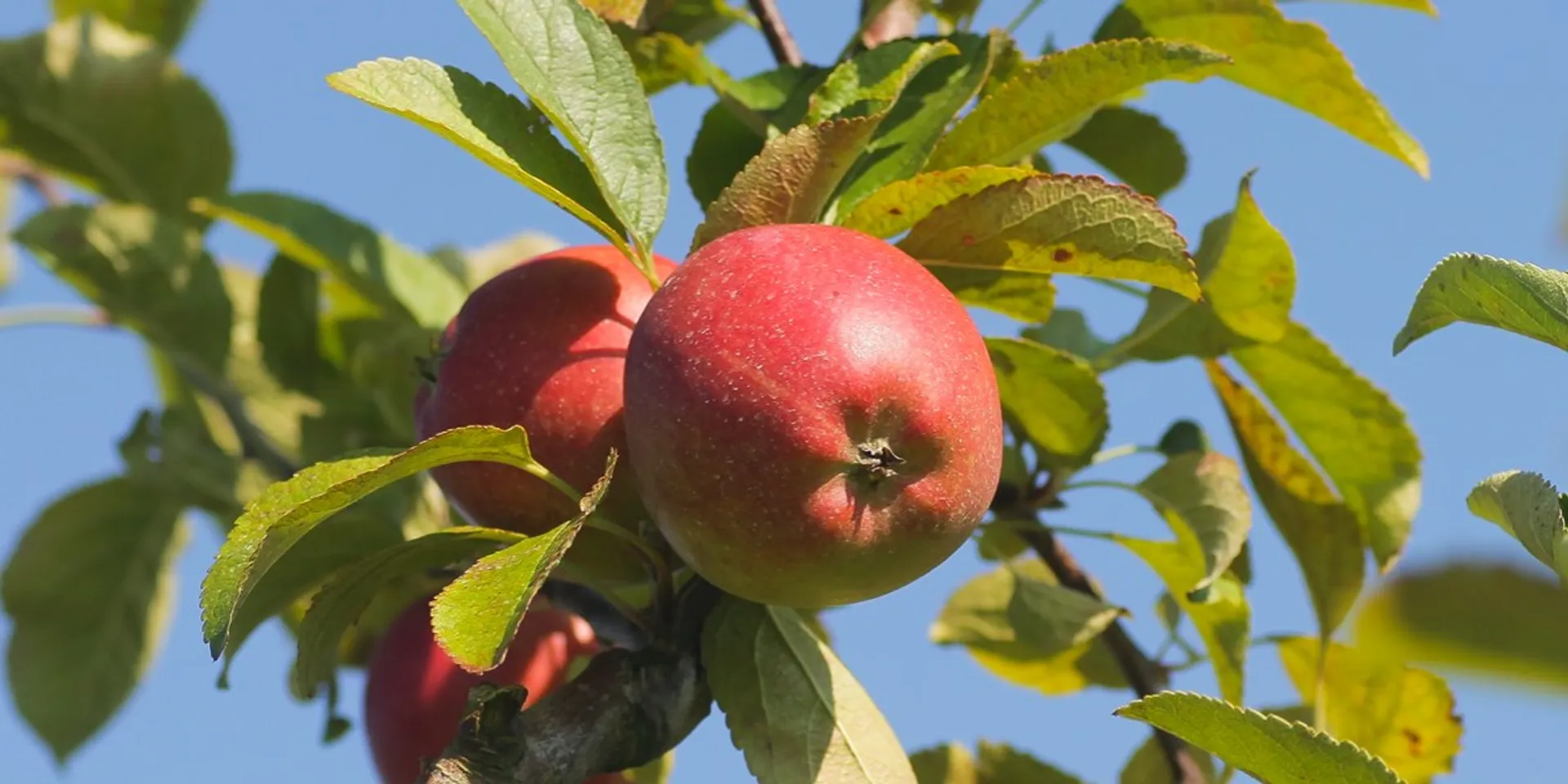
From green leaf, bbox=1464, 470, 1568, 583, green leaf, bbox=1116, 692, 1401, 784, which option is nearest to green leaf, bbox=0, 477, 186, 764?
green leaf, bbox=1116, 692, 1401, 784

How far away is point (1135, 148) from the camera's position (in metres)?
1.77

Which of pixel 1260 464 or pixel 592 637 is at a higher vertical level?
pixel 1260 464

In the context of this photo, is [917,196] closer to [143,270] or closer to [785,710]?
[785,710]

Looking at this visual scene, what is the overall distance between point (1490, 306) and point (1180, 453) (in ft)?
2.03

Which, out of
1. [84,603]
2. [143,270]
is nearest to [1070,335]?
[143,270]

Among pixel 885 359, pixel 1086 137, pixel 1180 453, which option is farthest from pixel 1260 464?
pixel 885 359

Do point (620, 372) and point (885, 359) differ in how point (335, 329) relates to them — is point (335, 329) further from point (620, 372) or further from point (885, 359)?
point (885, 359)

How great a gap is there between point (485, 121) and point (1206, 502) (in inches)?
28.6

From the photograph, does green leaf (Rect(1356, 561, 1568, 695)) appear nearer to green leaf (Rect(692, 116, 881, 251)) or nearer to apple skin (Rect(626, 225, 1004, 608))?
apple skin (Rect(626, 225, 1004, 608))

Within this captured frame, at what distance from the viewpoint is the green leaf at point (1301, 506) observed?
155 centimetres

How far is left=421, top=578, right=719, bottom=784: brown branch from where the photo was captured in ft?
3.33

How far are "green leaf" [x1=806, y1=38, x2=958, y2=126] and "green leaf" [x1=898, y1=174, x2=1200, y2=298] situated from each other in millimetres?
156

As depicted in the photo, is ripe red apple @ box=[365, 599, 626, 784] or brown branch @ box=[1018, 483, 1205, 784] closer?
ripe red apple @ box=[365, 599, 626, 784]

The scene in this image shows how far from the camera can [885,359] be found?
994mm
